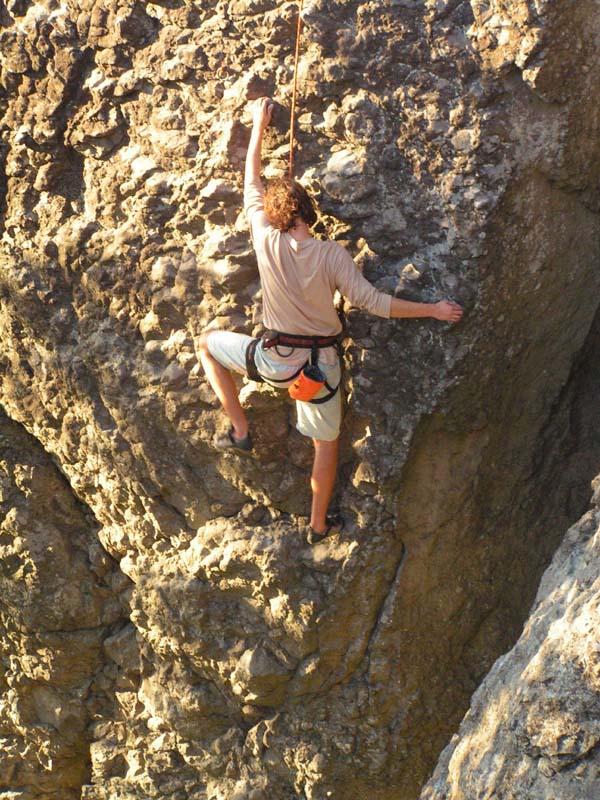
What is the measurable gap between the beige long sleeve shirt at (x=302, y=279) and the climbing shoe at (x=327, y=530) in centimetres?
101

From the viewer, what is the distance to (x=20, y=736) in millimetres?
5938

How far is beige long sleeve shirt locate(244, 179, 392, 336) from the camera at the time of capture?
3674 mm

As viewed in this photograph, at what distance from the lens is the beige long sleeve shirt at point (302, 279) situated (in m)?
3.67

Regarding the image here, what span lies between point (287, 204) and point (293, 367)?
718 mm

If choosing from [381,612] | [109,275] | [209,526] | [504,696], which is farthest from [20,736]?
[504,696]

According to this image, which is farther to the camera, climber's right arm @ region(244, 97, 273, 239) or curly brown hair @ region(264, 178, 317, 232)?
climber's right arm @ region(244, 97, 273, 239)

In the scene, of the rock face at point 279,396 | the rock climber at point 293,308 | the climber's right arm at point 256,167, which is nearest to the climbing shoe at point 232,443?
the rock climber at point 293,308

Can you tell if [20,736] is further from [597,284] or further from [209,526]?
[597,284]

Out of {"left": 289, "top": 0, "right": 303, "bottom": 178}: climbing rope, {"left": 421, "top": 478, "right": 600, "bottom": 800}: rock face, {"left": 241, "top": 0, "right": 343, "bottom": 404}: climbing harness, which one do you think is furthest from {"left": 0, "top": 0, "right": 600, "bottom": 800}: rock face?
{"left": 421, "top": 478, "right": 600, "bottom": 800}: rock face

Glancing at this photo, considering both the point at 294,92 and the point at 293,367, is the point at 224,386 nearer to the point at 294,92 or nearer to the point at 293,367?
the point at 293,367

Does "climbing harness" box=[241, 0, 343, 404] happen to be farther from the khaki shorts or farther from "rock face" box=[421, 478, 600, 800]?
"rock face" box=[421, 478, 600, 800]

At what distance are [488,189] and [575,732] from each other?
6.93 feet

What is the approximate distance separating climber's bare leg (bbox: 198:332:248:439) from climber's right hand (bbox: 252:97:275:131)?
0.97 m

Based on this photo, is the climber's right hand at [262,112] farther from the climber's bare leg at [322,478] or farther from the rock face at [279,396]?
the climber's bare leg at [322,478]
